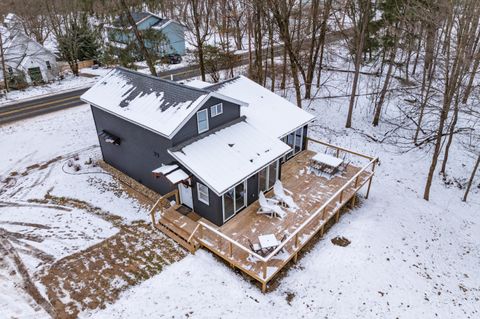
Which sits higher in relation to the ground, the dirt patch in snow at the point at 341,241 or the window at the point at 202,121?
the window at the point at 202,121

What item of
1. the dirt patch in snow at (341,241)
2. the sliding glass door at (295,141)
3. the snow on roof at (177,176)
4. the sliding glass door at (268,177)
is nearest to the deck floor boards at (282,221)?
the sliding glass door at (268,177)

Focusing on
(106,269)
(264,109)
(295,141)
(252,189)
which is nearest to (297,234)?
(252,189)

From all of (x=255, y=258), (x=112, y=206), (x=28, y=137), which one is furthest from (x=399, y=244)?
(x=28, y=137)

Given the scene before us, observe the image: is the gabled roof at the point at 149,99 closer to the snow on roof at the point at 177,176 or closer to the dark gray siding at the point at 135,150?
the dark gray siding at the point at 135,150

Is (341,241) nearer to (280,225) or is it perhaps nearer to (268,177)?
(280,225)

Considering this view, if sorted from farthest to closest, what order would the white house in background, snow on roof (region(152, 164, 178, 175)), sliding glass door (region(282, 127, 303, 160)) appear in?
the white house in background < sliding glass door (region(282, 127, 303, 160)) < snow on roof (region(152, 164, 178, 175))

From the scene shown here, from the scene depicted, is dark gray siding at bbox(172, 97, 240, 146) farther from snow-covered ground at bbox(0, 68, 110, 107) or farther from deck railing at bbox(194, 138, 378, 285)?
snow-covered ground at bbox(0, 68, 110, 107)

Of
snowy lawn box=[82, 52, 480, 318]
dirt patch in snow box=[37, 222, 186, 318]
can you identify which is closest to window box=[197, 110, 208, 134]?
dirt patch in snow box=[37, 222, 186, 318]
